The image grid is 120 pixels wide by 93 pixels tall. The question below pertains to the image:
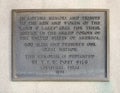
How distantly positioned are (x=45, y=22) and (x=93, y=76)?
109 centimetres

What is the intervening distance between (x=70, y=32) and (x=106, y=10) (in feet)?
2.08

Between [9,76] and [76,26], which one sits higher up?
[76,26]

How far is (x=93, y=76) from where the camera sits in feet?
22.7


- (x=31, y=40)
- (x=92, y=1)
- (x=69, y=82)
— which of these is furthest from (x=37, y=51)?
(x=92, y=1)

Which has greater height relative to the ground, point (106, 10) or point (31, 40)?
point (106, 10)

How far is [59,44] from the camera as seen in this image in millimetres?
6961

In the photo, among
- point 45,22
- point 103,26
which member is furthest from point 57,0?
point 103,26

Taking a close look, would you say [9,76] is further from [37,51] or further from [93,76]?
[93,76]

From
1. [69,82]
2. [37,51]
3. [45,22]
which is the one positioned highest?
[45,22]

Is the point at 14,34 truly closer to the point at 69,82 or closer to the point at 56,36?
the point at 56,36

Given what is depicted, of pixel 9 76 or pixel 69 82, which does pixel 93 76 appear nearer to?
pixel 69 82

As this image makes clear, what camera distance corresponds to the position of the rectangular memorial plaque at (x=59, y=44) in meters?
6.91

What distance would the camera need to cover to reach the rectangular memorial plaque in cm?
691

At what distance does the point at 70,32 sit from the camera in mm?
6949
